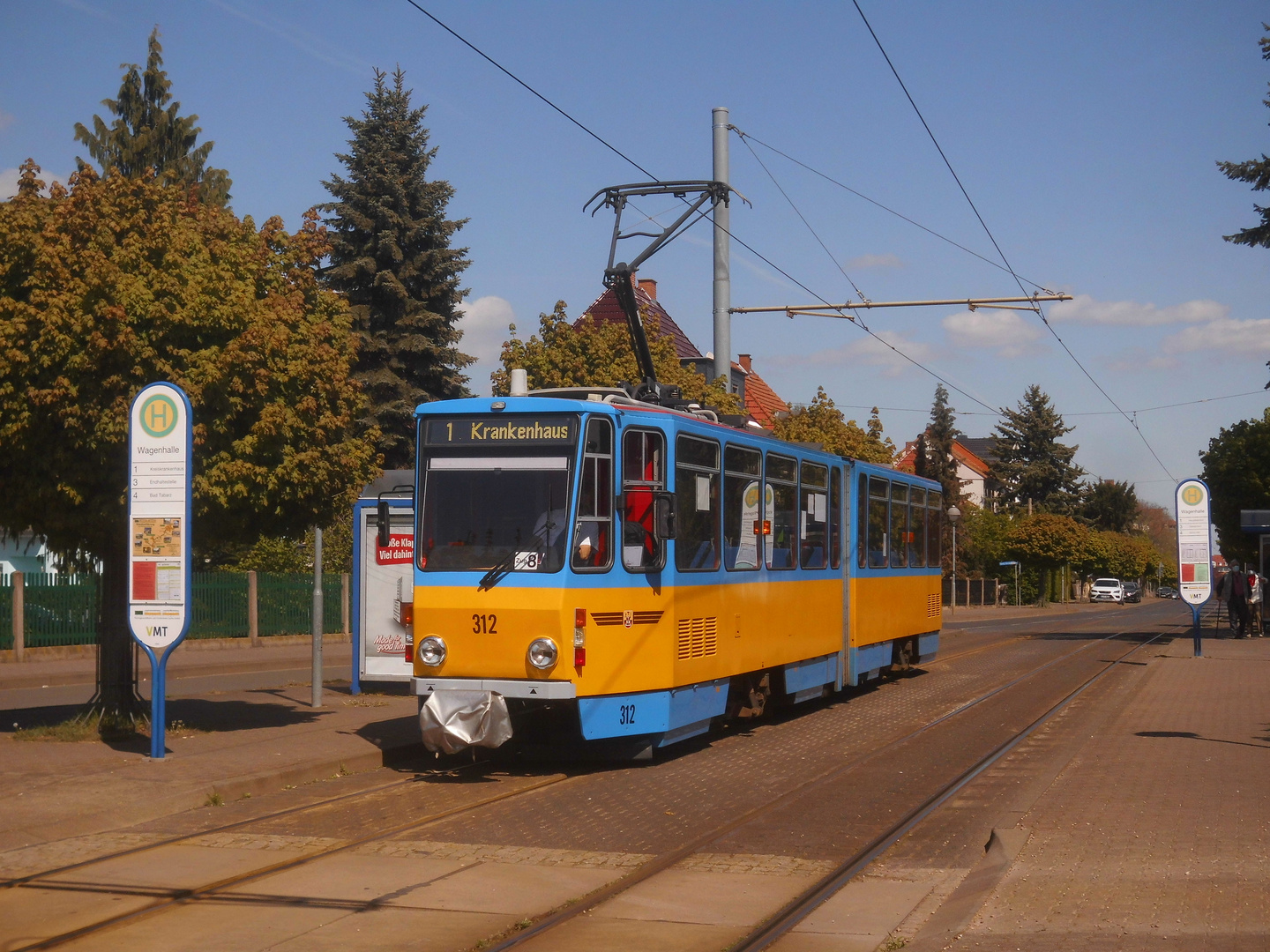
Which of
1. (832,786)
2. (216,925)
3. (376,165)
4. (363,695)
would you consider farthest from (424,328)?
(216,925)

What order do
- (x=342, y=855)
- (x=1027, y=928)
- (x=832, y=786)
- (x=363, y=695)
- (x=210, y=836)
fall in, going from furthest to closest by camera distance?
(x=363, y=695) < (x=832, y=786) < (x=210, y=836) < (x=342, y=855) < (x=1027, y=928)

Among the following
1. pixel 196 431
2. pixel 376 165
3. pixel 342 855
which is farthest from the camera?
pixel 376 165

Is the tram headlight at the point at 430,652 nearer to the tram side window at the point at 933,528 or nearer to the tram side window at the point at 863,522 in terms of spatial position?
the tram side window at the point at 863,522

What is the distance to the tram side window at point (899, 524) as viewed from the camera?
20328mm

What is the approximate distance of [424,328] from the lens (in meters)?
40.4

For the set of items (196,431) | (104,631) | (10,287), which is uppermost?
(10,287)

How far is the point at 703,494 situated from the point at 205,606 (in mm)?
19064

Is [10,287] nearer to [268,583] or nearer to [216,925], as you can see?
[216,925]

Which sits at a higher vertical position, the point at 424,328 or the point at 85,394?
the point at 424,328

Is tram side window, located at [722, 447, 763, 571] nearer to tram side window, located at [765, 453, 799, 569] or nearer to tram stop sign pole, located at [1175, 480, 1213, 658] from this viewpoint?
tram side window, located at [765, 453, 799, 569]

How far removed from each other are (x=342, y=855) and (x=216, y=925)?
5.51 ft

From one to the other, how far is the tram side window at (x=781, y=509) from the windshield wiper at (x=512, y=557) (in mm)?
3933

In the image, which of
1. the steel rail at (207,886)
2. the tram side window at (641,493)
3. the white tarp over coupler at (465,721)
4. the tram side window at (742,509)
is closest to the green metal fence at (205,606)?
the tram side window at (742,509)

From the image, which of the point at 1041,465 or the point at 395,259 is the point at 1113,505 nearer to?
the point at 1041,465
